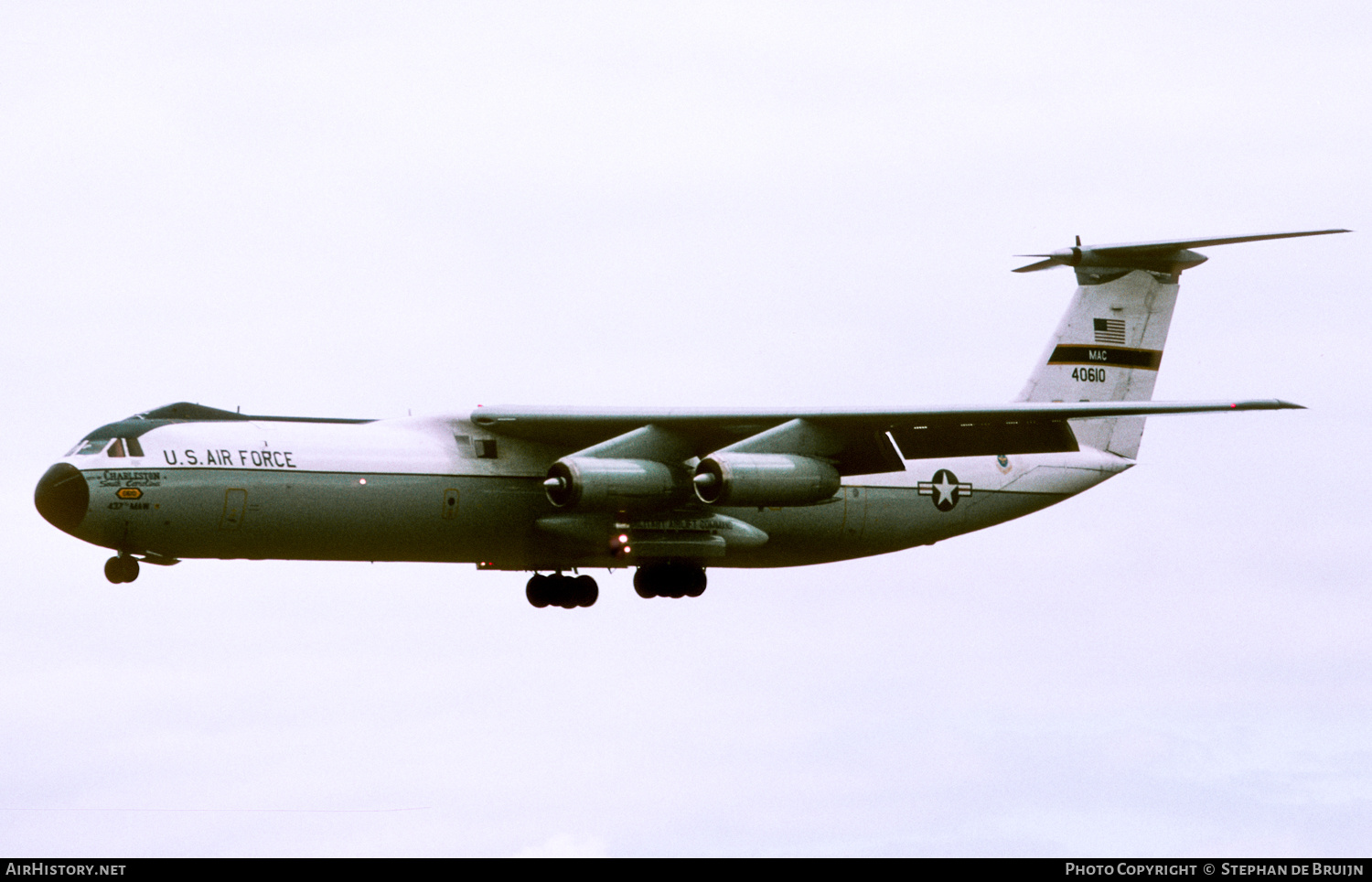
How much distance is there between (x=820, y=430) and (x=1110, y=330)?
647 centimetres

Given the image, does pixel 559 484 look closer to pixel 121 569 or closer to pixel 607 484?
pixel 607 484

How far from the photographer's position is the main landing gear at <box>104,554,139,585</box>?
2231 centimetres

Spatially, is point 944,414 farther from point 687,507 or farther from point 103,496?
point 103,496

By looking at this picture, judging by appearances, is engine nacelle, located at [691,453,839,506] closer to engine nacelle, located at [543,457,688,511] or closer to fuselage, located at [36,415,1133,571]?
engine nacelle, located at [543,457,688,511]

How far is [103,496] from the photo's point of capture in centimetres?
2170

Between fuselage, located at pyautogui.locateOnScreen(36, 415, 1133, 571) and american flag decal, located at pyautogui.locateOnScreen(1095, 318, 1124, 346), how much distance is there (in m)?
3.54

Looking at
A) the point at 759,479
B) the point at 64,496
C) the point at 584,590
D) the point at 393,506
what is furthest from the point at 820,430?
the point at 64,496

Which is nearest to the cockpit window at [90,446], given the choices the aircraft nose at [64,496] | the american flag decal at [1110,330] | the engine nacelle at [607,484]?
the aircraft nose at [64,496]

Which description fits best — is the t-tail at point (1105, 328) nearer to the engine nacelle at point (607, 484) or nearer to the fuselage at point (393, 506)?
the fuselage at point (393, 506)

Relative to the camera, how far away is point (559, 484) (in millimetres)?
23109

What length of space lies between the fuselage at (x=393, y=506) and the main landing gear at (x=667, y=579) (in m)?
0.27

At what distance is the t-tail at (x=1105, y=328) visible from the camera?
27.8 meters

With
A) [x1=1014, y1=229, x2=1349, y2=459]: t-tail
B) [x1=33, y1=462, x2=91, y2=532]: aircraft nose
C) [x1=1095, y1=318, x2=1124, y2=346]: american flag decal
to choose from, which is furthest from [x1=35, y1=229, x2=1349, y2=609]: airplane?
[x1=1095, y1=318, x2=1124, y2=346]: american flag decal

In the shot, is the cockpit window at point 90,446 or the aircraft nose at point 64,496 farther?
the cockpit window at point 90,446
